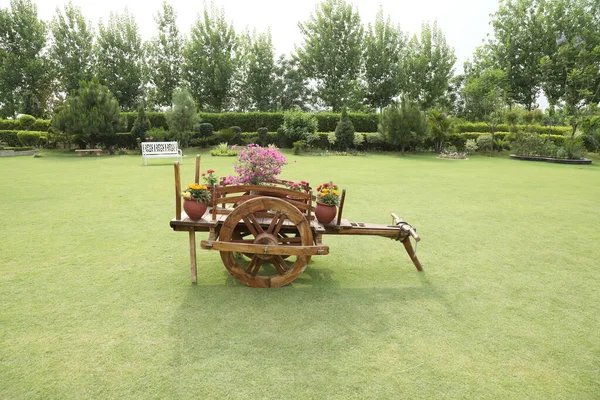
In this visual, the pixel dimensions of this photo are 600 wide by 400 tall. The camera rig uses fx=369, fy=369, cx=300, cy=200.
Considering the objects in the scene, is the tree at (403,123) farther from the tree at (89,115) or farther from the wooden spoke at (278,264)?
the wooden spoke at (278,264)

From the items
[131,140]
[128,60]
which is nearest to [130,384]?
[131,140]

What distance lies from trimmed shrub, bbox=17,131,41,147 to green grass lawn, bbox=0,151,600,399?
22696mm

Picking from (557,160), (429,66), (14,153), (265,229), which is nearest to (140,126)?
(14,153)

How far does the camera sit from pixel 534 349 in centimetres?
306

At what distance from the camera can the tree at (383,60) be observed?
43.3 m

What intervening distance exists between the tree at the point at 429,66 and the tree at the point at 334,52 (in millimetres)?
6402

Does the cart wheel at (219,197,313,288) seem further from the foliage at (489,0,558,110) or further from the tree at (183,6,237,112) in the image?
the foliage at (489,0,558,110)

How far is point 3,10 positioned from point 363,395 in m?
51.9

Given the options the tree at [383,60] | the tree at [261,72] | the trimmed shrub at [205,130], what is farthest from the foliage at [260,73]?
the trimmed shrub at [205,130]

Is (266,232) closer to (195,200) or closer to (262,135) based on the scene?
(195,200)

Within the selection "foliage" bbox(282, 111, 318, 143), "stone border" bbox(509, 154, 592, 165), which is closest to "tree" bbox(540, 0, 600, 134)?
"stone border" bbox(509, 154, 592, 165)

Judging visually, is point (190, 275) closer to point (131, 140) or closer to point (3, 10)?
point (131, 140)

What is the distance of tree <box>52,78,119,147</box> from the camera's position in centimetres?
2291

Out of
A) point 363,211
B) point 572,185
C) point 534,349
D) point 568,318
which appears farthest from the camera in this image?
point 572,185
